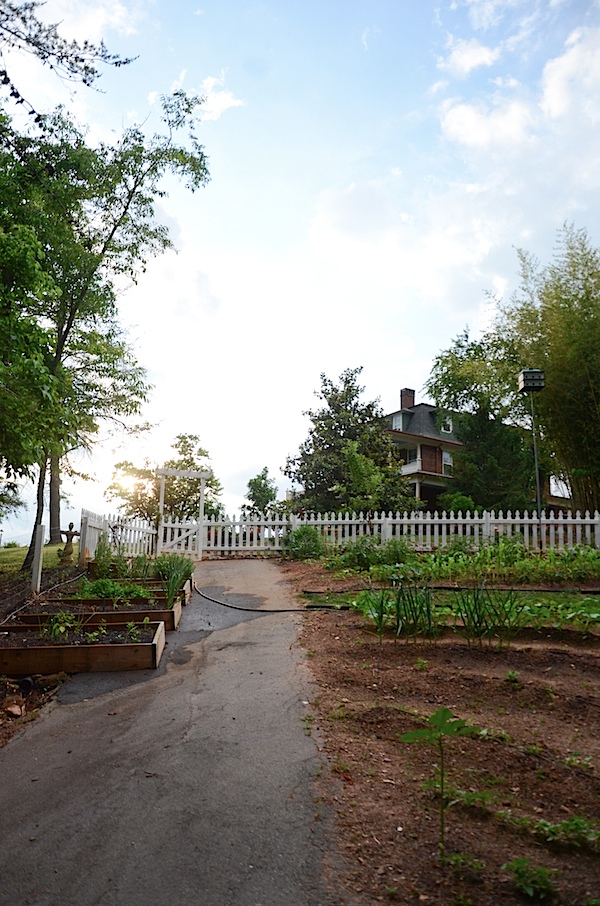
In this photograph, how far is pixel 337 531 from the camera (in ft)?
48.1

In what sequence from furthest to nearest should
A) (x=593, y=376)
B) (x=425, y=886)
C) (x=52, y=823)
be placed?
(x=593, y=376) < (x=52, y=823) < (x=425, y=886)

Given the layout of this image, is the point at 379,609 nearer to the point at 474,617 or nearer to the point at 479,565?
the point at 474,617

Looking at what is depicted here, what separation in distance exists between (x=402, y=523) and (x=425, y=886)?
40.8 ft

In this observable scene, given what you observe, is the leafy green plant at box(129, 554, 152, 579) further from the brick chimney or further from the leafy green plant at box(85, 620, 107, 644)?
the brick chimney

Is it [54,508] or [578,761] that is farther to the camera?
[54,508]

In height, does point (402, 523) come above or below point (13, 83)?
below

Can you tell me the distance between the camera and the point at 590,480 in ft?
46.3

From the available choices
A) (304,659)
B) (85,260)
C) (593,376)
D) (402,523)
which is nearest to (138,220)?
(85,260)

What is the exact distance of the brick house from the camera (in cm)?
2834

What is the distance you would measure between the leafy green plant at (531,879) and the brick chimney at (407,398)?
3042 cm

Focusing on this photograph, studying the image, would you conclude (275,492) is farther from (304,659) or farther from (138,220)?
(304,659)

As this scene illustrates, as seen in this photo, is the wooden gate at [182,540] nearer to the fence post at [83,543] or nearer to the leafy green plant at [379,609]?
the fence post at [83,543]

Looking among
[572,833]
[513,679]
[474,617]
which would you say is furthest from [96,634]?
[572,833]

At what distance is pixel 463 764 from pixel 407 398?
30.1 metres
